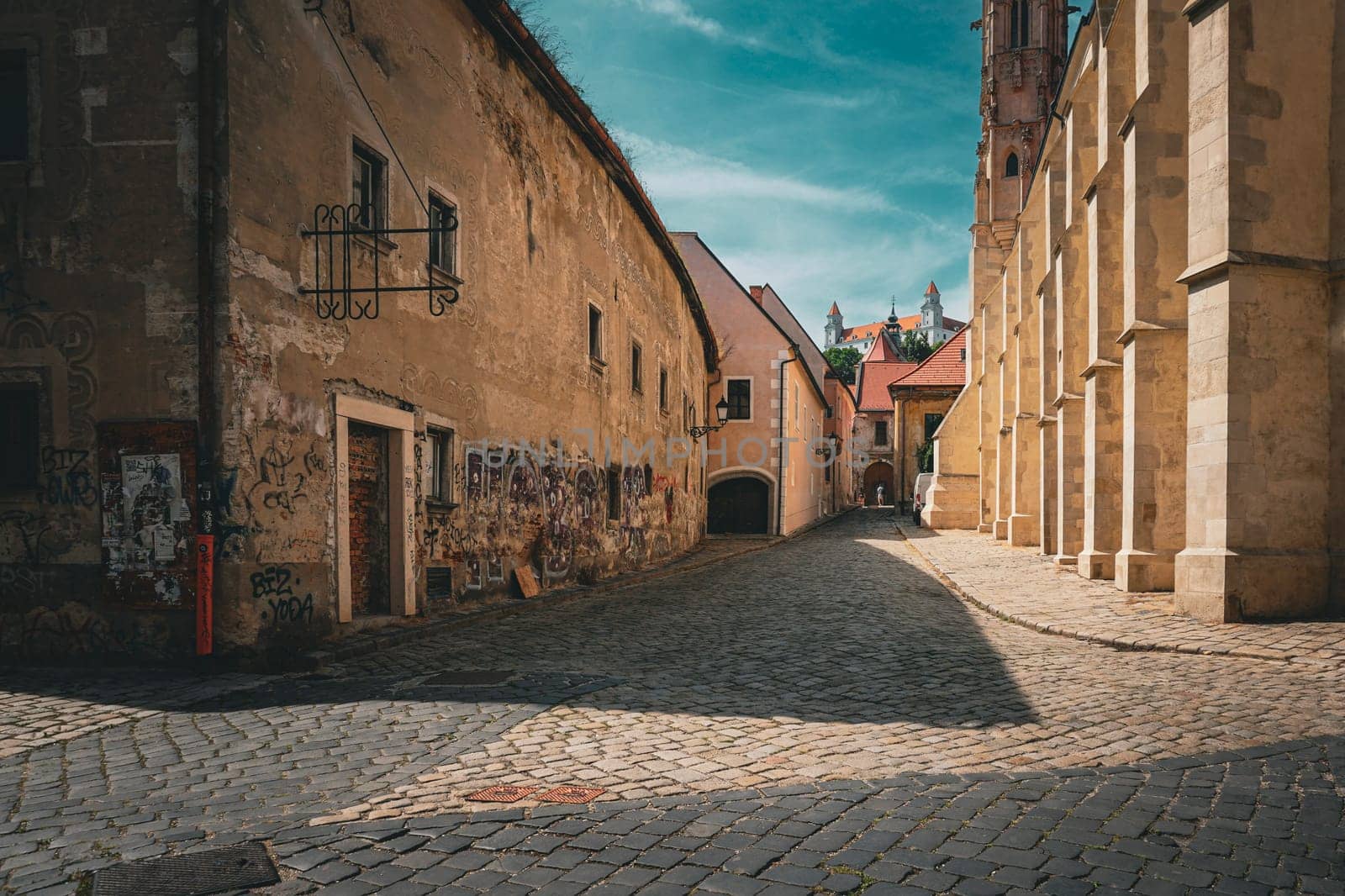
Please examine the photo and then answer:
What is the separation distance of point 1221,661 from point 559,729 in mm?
5867

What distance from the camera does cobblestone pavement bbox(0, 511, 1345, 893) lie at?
3.61 metres

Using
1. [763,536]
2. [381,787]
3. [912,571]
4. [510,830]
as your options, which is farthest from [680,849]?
[763,536]

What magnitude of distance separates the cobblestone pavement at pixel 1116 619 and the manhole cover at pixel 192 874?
7.93 metres

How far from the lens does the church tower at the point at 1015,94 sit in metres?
42.8

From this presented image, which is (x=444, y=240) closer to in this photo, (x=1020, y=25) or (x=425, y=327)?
(x=425, y=327)

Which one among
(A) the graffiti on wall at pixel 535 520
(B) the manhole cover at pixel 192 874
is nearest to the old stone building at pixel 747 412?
(A) the graffiti on wall at pixel 535 520

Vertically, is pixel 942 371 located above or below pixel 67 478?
above

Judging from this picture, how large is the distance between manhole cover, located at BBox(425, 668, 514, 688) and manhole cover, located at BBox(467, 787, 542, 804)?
2759mm

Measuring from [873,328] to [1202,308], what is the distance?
16769 cm

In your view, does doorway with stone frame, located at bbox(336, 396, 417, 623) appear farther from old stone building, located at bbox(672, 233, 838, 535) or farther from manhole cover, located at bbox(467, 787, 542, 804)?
old stone building, located at bbox(672, 233, 838, 535)

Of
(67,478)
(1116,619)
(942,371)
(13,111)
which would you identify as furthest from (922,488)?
(13,111)

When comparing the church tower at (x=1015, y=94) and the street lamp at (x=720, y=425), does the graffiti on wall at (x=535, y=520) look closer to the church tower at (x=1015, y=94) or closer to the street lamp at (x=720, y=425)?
the street lamp at (x=720, y=425)

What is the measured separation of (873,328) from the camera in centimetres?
17425

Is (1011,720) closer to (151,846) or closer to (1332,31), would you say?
(151,846)
